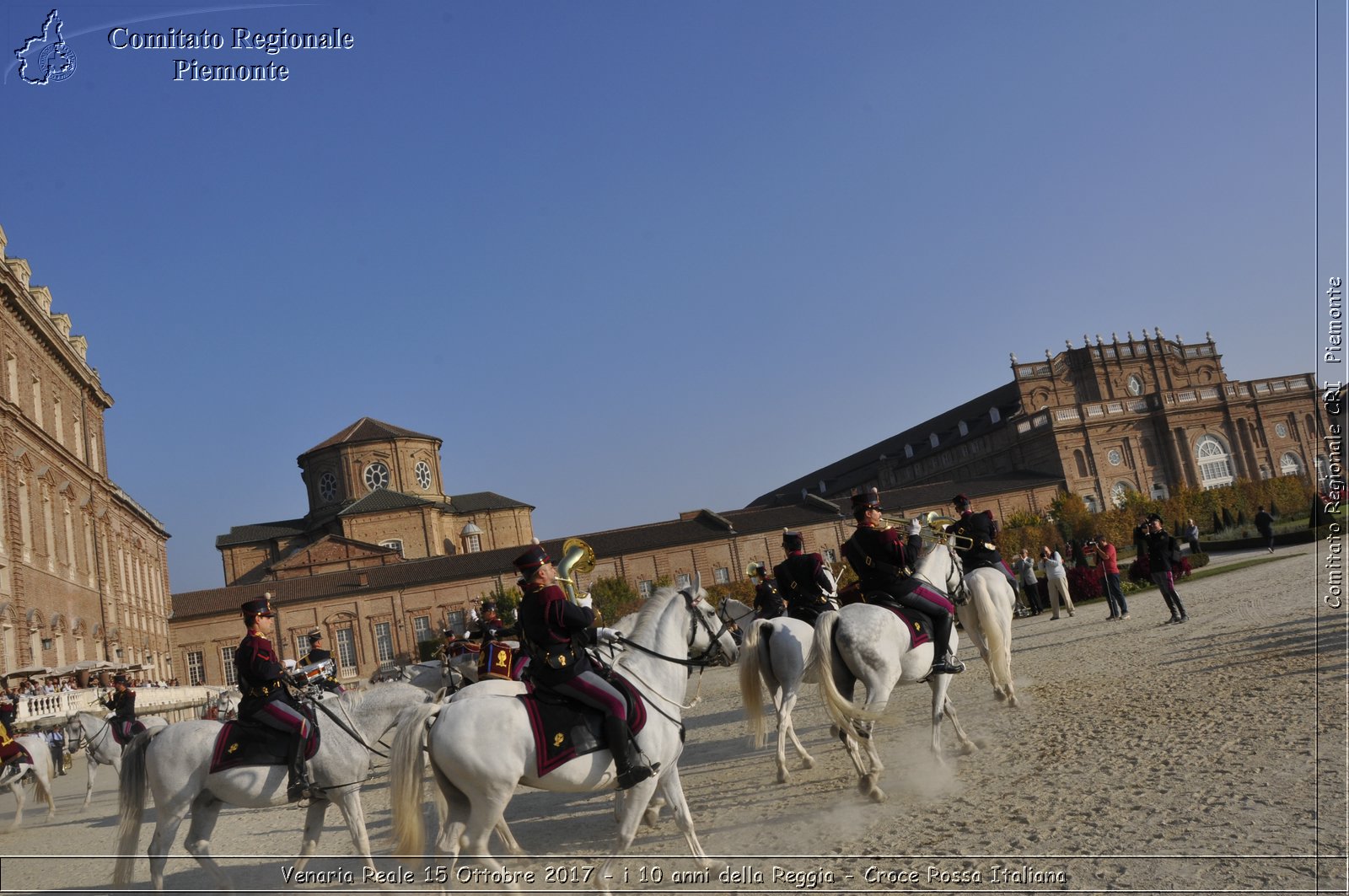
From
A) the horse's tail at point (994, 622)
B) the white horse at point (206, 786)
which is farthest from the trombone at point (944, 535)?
the white horse at point (206, 786)

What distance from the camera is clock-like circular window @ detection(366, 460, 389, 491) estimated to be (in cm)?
7706

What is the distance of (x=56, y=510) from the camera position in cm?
3956

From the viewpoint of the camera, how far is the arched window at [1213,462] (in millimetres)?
77188

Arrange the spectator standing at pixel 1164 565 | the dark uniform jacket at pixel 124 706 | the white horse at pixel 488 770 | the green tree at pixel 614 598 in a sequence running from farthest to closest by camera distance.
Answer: the green tree at pixel 614 598
the spectator standing at pixel 1164 565
the dark uniform jacket at pixel 124 706
the white horse at pixel 488 770

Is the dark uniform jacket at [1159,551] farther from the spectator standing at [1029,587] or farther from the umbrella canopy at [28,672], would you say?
the umbrella canopy at [28,672]

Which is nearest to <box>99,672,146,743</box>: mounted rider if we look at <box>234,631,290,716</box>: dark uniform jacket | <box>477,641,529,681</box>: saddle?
<box>477,641,529,681</box>: saddle

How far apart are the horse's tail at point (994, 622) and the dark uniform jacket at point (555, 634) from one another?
586cm

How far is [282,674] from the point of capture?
8.13 metres

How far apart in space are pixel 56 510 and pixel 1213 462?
78.8m

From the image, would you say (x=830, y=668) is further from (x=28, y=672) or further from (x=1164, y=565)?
(x=28, y=672)

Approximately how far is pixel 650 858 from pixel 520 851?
1.50m

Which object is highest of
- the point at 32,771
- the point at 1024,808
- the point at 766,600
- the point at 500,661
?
the point at 766,600

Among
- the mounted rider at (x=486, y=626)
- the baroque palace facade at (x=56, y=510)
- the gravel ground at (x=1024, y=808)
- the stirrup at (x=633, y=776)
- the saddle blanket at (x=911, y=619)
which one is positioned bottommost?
the gravel ground at (x=1024, y=808)

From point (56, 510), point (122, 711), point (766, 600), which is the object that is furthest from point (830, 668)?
point (56, 510)
